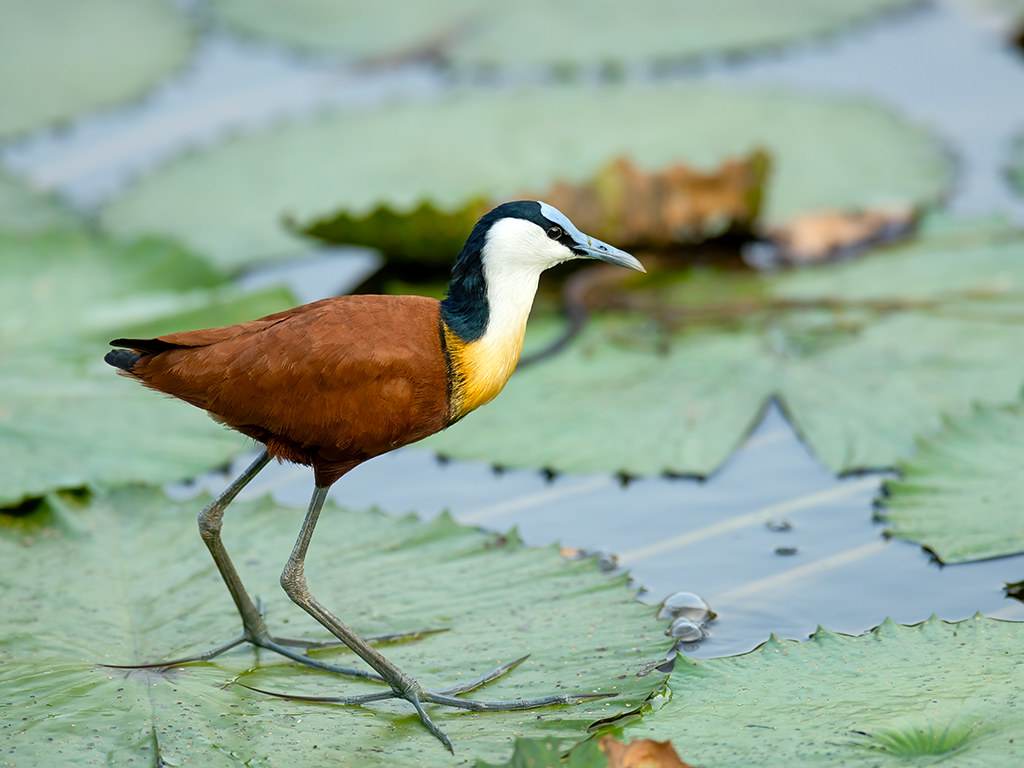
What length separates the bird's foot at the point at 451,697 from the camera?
246cm

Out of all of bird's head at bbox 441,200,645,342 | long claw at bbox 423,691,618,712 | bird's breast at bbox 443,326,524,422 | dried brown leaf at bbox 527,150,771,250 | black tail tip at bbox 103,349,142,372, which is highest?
dried brown leaf at bbox 527,150,771,250

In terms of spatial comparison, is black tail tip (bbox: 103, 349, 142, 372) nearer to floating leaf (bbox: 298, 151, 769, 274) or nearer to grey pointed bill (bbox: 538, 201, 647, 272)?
grey pointed bill (bbox: 538, 201, 647, 272)

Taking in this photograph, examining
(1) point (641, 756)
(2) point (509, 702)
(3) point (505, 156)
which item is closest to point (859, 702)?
(1) point (641, 756)

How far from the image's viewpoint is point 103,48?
6.78m

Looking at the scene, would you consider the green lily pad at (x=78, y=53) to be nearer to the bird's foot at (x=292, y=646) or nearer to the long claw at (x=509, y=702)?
the bird's foot at (x=292, y=646)

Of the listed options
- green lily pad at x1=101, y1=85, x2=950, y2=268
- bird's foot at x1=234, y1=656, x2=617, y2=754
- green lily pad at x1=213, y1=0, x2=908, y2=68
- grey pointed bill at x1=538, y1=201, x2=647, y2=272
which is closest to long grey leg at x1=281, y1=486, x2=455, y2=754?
bird's foot at x1=234, y1=656, x2=617, y2=754

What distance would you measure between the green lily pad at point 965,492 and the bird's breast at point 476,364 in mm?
1226

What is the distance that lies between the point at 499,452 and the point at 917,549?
123 centimetres

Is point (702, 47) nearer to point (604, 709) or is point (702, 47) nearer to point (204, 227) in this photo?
point (204, 227)

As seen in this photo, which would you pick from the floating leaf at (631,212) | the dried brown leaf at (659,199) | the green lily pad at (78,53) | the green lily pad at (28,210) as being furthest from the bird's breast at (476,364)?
the green lily pad at (78,53)

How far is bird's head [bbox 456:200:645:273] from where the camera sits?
2451 mm

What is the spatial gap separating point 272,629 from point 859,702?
138cm

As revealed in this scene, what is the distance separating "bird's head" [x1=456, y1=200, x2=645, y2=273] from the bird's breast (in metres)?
0.15

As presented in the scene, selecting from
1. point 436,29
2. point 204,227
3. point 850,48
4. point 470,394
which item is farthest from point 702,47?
point 470,394
